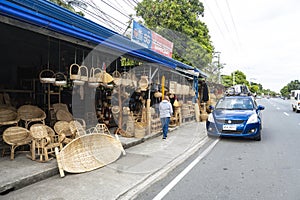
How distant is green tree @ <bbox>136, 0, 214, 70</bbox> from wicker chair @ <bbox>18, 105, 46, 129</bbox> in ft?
48.9

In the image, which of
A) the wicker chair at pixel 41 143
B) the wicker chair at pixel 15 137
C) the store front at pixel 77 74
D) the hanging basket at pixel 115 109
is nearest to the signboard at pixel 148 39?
the store front at pixel 77 74

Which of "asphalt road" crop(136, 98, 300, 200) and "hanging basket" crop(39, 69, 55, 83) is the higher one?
"hanging basket" crop(39, 69, 55, 83)

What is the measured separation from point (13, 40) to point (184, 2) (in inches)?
619

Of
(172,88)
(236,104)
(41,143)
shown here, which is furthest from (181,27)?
(41,143)

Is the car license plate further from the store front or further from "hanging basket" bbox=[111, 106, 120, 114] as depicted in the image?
"hanging basket" bbox=[111, 106, 120, 114]

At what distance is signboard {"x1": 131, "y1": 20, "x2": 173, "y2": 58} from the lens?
25.5 ft

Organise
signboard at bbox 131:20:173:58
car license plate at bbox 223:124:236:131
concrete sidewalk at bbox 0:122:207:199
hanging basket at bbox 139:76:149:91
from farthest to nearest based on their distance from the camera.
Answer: hanging basket at bbox 139:76:149:91 → signboard at bbox 131:20:173:58 → car license plate at bbox 223:124:236:131 → concrete sidewalk at bbox 0:122:207:199

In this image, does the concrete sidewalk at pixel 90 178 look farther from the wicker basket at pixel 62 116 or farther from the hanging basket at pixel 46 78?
the hanging basket at pixel 46 78

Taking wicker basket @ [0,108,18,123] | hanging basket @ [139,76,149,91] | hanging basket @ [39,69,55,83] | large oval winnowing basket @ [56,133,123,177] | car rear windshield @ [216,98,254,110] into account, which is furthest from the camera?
car rear windshield @ [216,98,254,110]

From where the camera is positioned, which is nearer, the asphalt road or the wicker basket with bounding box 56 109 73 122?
the asphalt road

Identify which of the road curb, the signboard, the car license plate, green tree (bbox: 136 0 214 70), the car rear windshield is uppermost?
green tree (bbox: 136 0 214 70)

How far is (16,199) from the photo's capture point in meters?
3.31

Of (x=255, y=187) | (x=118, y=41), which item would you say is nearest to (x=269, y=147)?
(x=255, y=187)

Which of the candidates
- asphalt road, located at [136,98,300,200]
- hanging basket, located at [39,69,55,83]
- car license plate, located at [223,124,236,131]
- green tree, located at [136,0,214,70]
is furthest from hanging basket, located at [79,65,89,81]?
green tree, located at [136,0,214,70]
